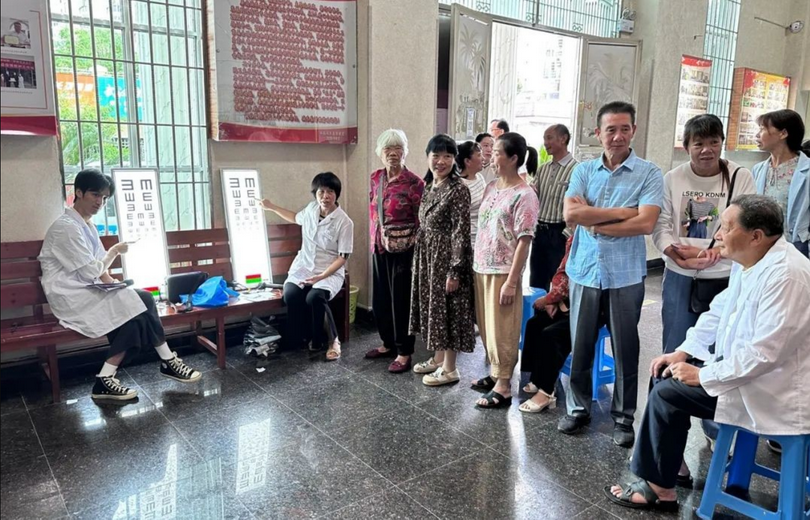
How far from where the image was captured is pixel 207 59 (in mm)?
3715

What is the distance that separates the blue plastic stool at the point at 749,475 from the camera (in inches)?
73.9

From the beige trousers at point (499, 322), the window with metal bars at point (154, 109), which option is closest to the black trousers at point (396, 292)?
the beige trousers at point (499, 322)

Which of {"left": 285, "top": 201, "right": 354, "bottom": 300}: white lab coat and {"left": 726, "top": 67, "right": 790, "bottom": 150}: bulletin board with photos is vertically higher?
{"left": 726, "top": 67, "right": 790, "bottom": 150}: bulletin board with photos

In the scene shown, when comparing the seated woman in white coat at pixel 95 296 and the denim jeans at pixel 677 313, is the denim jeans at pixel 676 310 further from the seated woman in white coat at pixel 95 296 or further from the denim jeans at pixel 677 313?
the seated woman in white coat at pixel 95 296

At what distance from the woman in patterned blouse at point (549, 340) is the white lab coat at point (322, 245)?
1.36 metres

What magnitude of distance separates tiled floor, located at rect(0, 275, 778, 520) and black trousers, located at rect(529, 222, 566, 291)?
32.8 inches

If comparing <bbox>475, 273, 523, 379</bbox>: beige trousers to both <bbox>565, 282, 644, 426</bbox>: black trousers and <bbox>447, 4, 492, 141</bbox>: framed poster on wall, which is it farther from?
<bbox>447, 4, 492, 141</bbox>: framed poster on wall

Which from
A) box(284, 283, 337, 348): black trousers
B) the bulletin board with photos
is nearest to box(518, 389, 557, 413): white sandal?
box(284, 283, 337, 348): black trousers

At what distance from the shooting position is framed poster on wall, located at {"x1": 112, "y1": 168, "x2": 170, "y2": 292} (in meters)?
3.28

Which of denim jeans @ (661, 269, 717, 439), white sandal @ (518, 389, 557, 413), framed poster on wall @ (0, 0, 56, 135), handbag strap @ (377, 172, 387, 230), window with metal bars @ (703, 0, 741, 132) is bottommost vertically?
white sandal @ (518, 389, 557, 413)

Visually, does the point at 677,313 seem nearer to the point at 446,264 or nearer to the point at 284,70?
the point at 446,264

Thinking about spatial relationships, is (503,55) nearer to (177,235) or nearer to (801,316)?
(177,235)

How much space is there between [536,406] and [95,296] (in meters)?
2.09

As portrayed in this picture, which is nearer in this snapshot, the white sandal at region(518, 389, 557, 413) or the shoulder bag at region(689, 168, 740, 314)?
the shoulder bag at region(689, 168, 740, 314)
